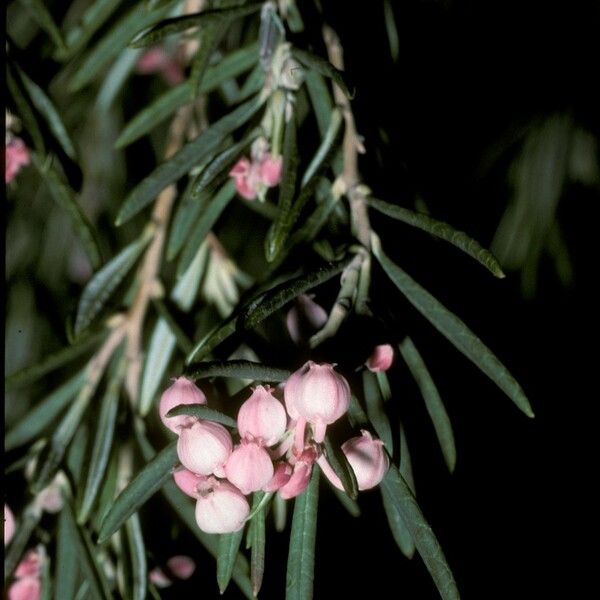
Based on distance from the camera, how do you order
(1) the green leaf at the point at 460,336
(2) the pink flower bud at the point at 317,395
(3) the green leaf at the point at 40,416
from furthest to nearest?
1. (3) the green leaf at the point at 40,416
2. (1) the green leaf at the point at 460,336
3. (2) the pink flower bud at the point at 317,395

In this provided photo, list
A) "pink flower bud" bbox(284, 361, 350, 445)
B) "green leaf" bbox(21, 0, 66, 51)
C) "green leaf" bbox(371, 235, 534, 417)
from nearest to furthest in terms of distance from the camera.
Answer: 1. "pink flower bud" bbox(284, 361, 350, 445)
2. "green leaf" bbox(371, 235, 534, 417)
3. "green leaf" bbox(21, 0, 66, 51)

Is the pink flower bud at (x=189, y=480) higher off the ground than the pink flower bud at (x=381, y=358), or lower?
higher

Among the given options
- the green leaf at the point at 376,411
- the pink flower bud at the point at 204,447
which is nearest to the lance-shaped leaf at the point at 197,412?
the pink flower bud at the point at 204,447

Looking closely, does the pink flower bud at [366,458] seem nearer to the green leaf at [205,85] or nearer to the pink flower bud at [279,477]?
the pink flower bud at [279,477]

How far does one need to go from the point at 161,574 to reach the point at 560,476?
3.16ft

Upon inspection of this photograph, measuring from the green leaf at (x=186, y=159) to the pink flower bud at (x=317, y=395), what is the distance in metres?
0.22

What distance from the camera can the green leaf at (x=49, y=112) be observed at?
66 centimetres

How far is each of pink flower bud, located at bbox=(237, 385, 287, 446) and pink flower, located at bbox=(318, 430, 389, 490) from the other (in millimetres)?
43

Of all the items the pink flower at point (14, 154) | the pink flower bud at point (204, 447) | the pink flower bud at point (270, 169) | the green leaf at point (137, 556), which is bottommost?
the green leaf at point (137, 556)

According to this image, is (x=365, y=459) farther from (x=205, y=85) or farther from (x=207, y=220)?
(x=205, y=85)

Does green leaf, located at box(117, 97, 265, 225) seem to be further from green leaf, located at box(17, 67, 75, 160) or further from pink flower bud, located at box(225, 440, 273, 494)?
pink flower bud, located at box(225, 440, 273, 494)

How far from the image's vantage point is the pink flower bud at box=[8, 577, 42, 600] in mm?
607

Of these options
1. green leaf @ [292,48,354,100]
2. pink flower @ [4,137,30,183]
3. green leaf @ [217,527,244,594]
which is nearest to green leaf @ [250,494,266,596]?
green leaf @ [217,527,244,594]

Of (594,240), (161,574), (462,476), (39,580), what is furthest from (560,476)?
(39,580)
